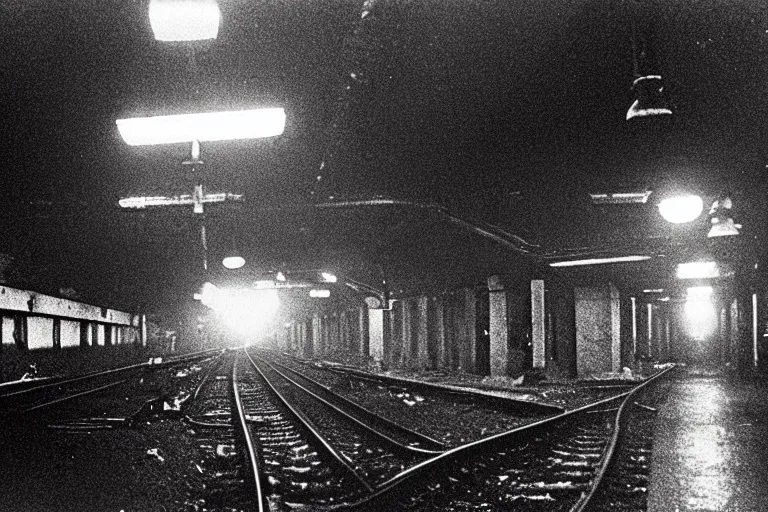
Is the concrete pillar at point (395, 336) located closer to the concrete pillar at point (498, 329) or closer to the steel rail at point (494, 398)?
the concrete pillar at point (498, 329)

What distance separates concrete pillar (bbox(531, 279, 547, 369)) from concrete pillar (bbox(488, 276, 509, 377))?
0.91 metres

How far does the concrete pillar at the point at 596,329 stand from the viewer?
58.1 feet

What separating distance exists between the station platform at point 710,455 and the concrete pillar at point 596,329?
3.62 m

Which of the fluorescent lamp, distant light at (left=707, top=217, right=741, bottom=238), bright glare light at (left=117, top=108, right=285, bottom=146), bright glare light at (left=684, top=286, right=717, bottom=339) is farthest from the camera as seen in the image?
bright glare light at (left=684, top=286, right=717, bottom=339)

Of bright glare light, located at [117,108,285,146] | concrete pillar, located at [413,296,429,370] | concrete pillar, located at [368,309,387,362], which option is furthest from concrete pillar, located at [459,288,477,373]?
bright glare light, located at [117,108,285,146]

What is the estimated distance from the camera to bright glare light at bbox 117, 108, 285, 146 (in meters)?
6.34

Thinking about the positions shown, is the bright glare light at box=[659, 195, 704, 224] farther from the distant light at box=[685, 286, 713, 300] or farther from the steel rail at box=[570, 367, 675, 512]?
the distant light at box=[685, 286, 713, 300]

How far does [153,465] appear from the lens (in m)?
7.50

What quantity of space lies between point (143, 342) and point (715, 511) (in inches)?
1415

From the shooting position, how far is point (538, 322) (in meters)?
17.8

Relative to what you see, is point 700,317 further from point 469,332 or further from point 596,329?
point 596,329

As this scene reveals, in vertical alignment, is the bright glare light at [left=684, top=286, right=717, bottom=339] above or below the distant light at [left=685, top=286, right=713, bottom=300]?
below

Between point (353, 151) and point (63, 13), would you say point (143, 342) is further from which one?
point (63, 13)

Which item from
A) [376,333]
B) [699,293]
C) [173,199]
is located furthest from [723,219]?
[376,333]
